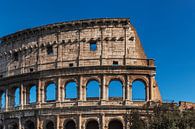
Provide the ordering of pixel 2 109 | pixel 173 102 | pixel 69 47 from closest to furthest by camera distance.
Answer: pixel 173 102 < pixel 69 47 < pixel 2 109

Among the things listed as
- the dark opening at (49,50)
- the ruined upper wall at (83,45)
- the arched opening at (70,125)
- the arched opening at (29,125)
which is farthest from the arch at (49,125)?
Result: the dark opening at (49,50)

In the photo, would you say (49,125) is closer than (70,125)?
No

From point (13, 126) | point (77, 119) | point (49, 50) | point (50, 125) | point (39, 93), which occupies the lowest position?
point (13, 126)

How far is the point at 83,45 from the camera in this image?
45438mm

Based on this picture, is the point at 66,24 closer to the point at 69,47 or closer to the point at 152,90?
the point at 69,47

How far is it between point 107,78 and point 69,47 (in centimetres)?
509

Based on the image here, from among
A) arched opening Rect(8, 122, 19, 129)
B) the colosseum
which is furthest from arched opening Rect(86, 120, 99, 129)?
arched opening Rect(8, 122, 19, 129)

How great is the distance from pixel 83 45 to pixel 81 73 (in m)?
2.85

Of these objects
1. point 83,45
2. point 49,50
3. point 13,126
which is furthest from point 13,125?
point 83,45

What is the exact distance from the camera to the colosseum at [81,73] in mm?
43688

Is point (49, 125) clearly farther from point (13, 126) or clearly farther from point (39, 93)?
point (13, 126)

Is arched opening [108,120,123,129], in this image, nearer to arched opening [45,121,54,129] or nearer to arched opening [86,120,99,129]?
arched opening [86,120,99,129]

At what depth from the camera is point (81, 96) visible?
4441 centimetres

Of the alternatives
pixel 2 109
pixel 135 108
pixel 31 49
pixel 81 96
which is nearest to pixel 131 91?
pixel 135 108
